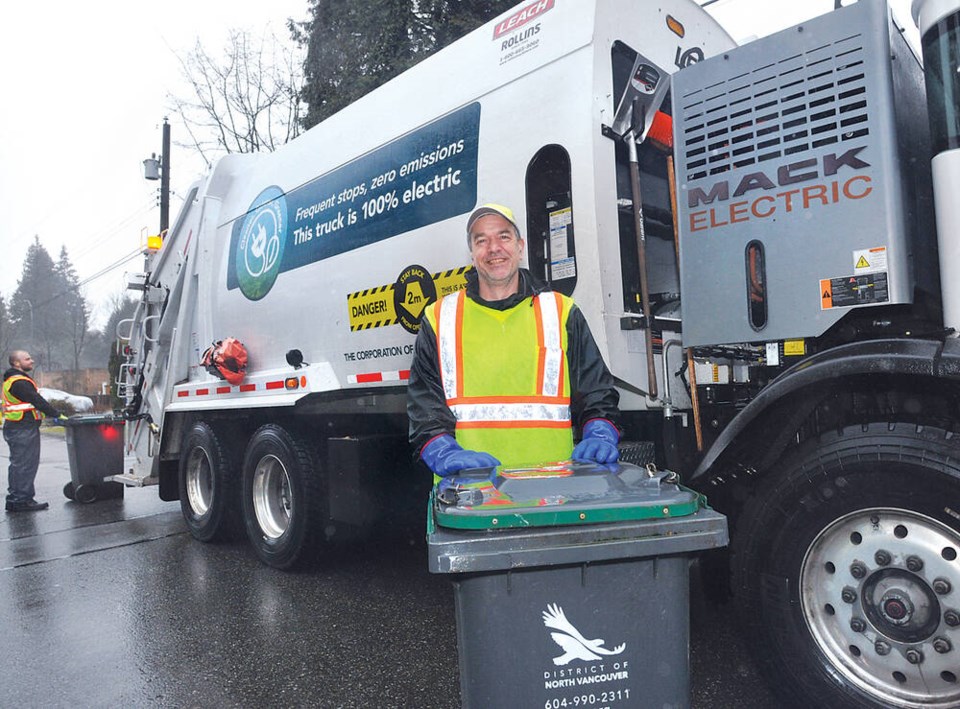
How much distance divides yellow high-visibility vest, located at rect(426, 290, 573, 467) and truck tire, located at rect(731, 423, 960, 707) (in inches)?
29.6

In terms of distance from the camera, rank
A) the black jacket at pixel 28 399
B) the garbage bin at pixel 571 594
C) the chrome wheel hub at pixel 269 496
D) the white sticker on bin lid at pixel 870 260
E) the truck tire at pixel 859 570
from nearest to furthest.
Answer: the garbage bin at pixel 571 594 → the truck tire at pixel 859 570 → the white sticker on bin lid at pixel 870 260 → the chrome wheel hub at pixel 269 496 → the black jacket at pixel 28 399

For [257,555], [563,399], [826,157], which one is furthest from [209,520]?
[826,157]

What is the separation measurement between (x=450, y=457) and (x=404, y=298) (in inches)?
76.0

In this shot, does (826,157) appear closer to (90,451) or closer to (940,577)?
(940,577)

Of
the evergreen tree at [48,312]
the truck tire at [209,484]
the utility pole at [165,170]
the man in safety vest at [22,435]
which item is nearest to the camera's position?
the truck tire at [209,484]

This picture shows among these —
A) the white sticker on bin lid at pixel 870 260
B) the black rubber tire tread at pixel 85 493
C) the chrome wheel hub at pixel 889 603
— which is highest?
the white sticker on bin lid at pixel 870 260

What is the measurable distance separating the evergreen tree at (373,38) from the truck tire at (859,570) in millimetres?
12240

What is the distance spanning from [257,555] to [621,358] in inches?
131

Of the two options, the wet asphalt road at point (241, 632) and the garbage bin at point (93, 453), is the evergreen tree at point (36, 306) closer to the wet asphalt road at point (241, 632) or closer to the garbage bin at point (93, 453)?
the garbage bin at point (93, 453)

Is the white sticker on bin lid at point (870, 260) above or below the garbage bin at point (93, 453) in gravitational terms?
above

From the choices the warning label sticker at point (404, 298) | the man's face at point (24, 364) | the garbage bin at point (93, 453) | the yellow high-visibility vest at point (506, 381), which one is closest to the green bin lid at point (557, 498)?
the yellow high-visibility vest at point (506, 381)

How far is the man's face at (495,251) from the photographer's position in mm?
2535

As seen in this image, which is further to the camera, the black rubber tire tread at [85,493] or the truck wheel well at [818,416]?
the black rubber tire tread at [85,493]

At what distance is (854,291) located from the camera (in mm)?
2445
